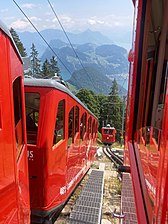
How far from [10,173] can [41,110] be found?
1.75m

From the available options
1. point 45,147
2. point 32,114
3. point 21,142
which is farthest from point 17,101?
point 32,114

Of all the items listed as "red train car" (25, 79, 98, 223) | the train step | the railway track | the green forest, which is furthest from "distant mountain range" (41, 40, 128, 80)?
"red train car" (25, 79, 98, 223)

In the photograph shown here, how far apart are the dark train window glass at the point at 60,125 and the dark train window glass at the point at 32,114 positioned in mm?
331

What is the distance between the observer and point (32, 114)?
3957 millimetres

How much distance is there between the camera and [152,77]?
105 inches

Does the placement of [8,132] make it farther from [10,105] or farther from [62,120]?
[62,120]

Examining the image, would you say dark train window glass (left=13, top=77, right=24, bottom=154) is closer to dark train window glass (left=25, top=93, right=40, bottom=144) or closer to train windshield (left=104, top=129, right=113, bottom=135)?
dark train window glass (left=25, top=93, right=40, bottom=144)

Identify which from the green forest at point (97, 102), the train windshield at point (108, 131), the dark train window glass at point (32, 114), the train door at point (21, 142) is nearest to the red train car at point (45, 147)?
the dark train window glass at point (32, 114)

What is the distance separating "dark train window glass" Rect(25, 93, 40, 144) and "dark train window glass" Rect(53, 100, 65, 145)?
33 centimetres

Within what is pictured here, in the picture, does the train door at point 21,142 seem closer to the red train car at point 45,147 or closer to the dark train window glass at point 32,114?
the red train car at point 45,147

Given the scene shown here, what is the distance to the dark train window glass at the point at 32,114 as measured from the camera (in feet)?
Answer: 11.7

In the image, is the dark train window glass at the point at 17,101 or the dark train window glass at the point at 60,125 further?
the dark train window glass at the point at 60,125

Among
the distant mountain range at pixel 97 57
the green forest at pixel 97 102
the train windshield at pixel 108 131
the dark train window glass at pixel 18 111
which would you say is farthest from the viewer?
the distant mountain range at pixel 97 57

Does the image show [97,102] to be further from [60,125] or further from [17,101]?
[17,101]
